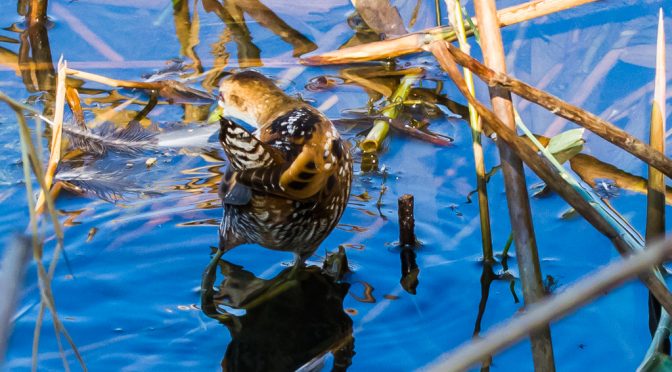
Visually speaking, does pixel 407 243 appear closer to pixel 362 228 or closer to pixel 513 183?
pixel 362 228

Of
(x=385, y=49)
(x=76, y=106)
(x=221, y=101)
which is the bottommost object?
(x=76, y=106)

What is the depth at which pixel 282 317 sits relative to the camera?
117 inches

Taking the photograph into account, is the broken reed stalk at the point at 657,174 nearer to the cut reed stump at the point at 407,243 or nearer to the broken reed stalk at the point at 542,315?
the cut reed stump at the point at 407,243

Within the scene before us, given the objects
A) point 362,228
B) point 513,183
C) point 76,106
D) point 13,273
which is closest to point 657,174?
point 513,183

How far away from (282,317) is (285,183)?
0.58 metres

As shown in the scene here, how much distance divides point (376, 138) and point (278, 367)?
56.2 inches

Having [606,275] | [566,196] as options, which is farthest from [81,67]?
[606,275]

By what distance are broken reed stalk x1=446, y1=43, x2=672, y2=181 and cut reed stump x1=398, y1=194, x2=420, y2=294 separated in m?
0.91

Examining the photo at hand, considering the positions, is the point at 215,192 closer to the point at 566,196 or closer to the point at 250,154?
the point at 250,154

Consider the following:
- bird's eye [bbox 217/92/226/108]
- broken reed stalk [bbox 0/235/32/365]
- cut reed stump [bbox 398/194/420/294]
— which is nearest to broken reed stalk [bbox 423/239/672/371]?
broken reed stalk [bbox 0/235/32/365]

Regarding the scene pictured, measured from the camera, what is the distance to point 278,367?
2680 mm

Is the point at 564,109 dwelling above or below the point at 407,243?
above

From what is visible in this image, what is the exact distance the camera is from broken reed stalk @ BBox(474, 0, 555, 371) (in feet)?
7.17

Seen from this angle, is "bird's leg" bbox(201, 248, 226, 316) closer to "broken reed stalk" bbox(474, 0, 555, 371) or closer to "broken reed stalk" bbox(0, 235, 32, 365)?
"broken reed stalk" bbox(474, 0, 555, 371)
